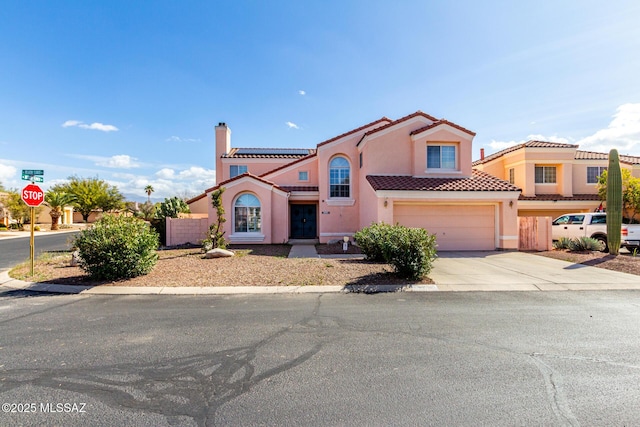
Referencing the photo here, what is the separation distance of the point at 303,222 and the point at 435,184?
8.56m

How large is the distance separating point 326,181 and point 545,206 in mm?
16009

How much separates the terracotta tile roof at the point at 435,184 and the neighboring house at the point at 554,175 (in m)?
8.45

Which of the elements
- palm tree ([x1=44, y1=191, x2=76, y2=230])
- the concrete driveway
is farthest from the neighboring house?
palm tree ([x1=44, y1=191, x2=76, y2=230])

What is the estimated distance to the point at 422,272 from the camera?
8875 mm

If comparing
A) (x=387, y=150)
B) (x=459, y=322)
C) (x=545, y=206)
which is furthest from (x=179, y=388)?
(x=545, y=206)

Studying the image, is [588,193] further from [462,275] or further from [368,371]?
[368,371]

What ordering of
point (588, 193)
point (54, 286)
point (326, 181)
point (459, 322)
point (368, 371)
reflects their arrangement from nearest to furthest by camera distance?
1. point (368, 371)
2. point (459, 322)
3. point (54, 286)
4. point (326, 181)
5. point (588, 193)

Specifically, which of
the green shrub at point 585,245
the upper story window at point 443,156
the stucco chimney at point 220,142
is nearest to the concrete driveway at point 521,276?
the green shrub at point 585,245

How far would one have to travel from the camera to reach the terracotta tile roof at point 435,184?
50.4ft

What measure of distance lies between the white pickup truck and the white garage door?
4.14 metres

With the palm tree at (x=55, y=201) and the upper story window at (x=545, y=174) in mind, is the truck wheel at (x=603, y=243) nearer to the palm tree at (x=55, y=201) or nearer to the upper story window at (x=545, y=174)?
Result: the upper story window at (x=545, y=174)

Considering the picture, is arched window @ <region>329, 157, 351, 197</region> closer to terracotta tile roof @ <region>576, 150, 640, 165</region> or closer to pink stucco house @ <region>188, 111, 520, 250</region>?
pink stucco house @ <region>188, 111, 520, 250</region>

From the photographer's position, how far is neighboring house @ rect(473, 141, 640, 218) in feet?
75.0

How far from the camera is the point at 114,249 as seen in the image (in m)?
8.92
